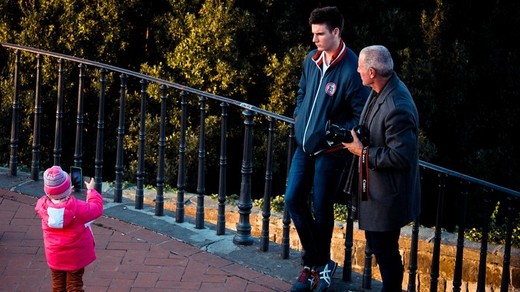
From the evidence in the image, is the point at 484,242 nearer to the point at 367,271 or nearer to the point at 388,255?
the point at 367,271

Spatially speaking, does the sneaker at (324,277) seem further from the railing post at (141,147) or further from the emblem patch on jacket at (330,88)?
the railing post at (141,147)

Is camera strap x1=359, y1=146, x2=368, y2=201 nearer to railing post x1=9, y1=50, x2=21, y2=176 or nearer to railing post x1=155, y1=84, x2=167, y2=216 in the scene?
railing post x1=155, y1=84, x2=167, y2=216

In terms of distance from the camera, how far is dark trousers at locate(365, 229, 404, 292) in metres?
4.93

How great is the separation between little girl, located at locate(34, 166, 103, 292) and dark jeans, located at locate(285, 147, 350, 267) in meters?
1.15

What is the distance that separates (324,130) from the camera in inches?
203

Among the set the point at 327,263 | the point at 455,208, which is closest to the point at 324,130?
the point at 327,263

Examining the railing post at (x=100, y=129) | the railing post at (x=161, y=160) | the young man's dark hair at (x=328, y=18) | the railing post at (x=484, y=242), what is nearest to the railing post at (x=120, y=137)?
the railing post at (x=100, y=129)

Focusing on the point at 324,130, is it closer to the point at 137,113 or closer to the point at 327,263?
the point at 327,263

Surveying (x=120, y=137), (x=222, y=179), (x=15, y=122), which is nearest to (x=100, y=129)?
(x=120, y=137)

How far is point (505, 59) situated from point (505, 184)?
1.59m

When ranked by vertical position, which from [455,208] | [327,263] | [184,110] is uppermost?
[184,110]

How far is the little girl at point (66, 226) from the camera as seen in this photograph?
189 inches

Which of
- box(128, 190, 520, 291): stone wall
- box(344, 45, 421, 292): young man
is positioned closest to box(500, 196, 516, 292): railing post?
box(344, 45, 421, 292): young man

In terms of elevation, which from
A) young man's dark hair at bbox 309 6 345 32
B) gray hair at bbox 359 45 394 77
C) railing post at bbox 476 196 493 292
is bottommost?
railing post at bbox 476 196 493 292
